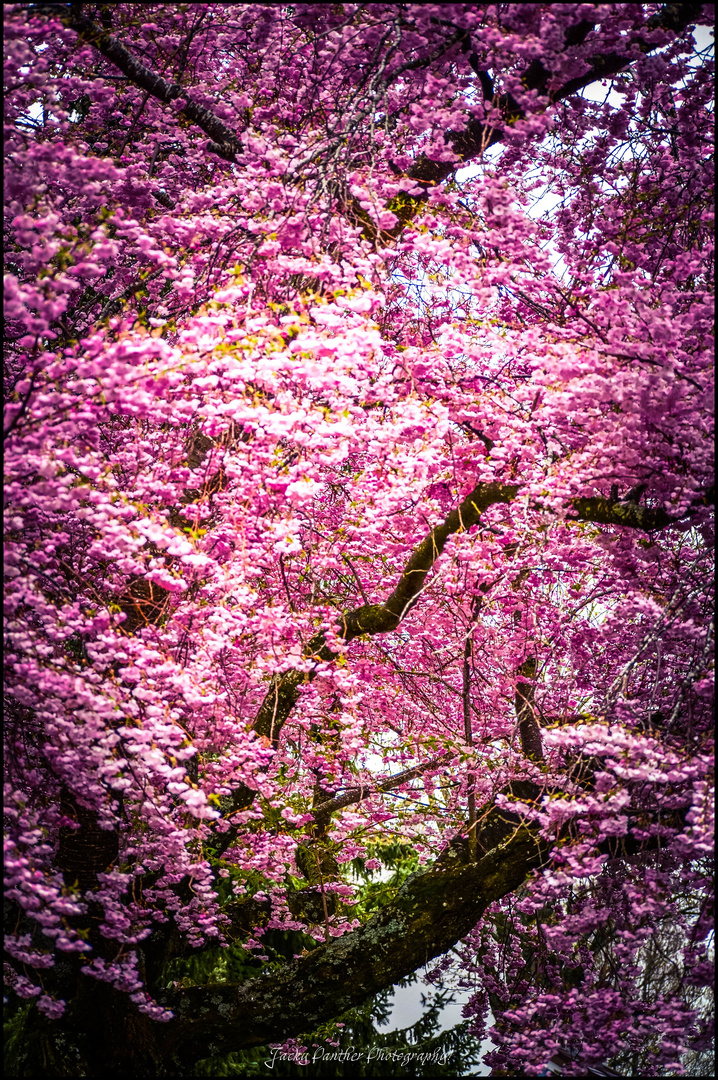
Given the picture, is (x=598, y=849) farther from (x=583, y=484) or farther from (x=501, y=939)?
(x=501, y=939)

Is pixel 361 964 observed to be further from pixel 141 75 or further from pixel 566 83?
pixel 566 83

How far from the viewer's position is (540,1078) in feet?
14.0

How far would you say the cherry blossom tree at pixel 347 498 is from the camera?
10.8 feet

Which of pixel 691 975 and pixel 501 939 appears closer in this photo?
pixel 691 975

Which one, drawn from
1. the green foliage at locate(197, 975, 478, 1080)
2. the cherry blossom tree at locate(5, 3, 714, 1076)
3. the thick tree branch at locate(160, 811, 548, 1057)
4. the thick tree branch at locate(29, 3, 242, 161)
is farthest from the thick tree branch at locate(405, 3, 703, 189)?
the green foliage at locate(197, 975, 478, 1080)

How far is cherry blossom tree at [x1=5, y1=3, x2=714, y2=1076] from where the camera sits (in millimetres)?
3285

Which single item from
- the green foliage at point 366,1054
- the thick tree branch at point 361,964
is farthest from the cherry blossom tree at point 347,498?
the green foliage at point 366,1054

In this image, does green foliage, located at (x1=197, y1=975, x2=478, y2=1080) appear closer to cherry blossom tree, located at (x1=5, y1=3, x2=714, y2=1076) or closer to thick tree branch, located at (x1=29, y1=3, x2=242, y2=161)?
cherry blossom tree, located at (x1=5, y1=3, x2=714, y2=1076)

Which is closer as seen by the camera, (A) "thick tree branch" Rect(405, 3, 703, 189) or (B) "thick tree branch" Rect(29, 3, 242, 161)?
Answer: (B) "thick tree branch" Rect(29, 3, 242, 161)

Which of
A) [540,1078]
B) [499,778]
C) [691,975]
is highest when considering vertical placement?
[499,778]

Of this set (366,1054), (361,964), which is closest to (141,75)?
(361,964)

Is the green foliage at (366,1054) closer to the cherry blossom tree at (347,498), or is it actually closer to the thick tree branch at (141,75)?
the cherry blossom tree at (347,498)

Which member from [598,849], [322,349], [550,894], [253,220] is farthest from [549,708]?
[253,220]

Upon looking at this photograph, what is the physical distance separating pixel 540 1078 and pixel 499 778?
1.65 m
